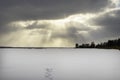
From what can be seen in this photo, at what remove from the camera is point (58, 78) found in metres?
64.8

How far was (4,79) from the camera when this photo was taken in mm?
62219

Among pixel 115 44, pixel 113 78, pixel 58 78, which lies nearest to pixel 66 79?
pixel 58 78

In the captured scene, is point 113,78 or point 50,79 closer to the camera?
point 50,79

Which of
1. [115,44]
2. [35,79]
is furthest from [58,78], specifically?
[115,44]

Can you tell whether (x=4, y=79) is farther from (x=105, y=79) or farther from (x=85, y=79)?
(x=105, y=79)

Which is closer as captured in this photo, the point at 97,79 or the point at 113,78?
the point at 97,79

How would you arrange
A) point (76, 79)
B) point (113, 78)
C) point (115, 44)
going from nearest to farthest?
point (76, 79)
point (113, 78)
point (115, 44)

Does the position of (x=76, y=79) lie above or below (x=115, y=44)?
below

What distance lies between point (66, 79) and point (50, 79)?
3368 millimetres

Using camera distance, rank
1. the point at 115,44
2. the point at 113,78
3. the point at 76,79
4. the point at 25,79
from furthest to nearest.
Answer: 1. the point at 115,44
2. the point at 113,78
3. the point at 76,79
4. the point at 25,79

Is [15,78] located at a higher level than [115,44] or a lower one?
lower

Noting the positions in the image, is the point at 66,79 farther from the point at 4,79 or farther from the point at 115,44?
the point at 115,44

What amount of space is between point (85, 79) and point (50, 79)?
660 centimetres

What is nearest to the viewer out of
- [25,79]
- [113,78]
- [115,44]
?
[25,79]
